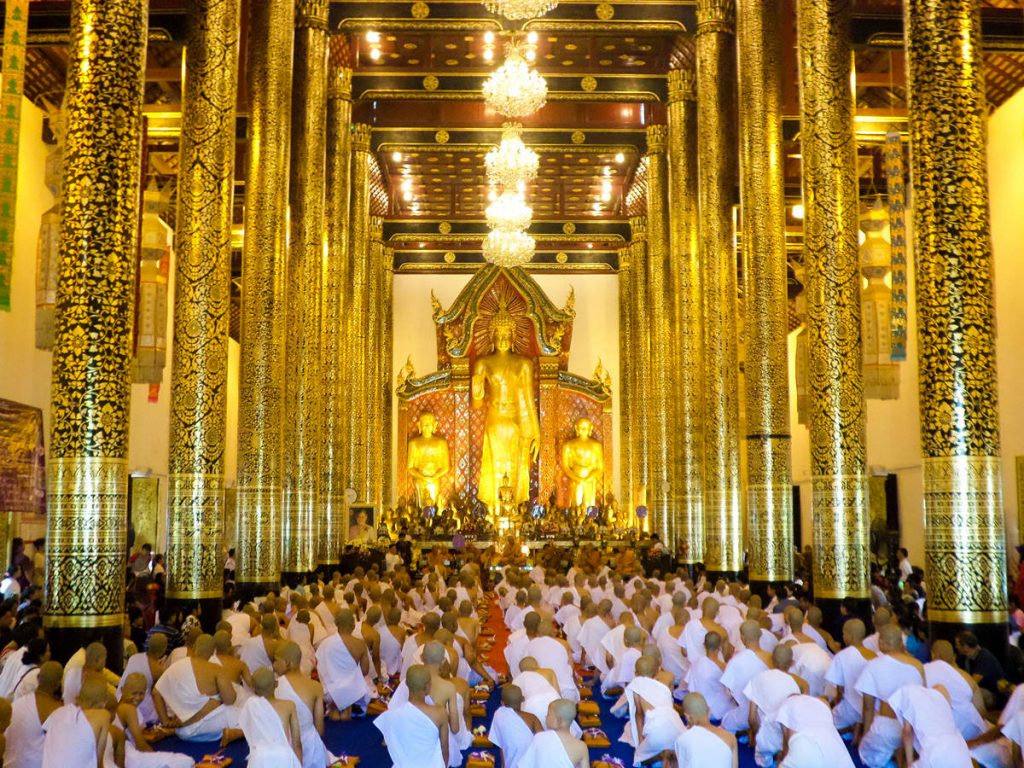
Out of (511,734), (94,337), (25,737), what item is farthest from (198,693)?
(511,734)

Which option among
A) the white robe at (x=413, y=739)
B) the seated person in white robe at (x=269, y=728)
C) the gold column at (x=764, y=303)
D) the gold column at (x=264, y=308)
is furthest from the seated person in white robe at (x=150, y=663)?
the gold column at (x=764, y=303)

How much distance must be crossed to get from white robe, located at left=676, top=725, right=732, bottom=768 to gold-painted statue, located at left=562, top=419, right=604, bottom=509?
21959mm

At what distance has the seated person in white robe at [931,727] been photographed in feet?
18.0

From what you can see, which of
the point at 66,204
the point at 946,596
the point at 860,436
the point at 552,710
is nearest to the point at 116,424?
the point at 66,204

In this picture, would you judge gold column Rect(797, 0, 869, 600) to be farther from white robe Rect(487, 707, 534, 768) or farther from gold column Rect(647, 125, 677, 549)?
gold column Rect(647, 125, 677, 549)

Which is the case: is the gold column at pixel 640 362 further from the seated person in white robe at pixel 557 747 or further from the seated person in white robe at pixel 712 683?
the seated person in white robe at pixel 557 747

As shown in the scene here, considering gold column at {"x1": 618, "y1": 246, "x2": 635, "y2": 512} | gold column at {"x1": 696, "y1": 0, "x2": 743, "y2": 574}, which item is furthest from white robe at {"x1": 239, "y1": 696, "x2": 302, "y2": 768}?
gold column at {"x1": 618, "y1": 246, "x2": 635, "y2": 512}

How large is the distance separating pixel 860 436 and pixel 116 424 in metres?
6.39

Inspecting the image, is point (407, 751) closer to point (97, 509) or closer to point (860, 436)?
point (97, 509)

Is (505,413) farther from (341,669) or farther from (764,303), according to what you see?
(341,669)

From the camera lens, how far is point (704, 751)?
16.6ft

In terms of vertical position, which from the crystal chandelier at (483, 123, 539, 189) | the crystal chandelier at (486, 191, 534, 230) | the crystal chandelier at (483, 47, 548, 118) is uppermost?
the crystal chandelier at (483, 47, 548, 118)

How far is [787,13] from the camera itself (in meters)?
15.8

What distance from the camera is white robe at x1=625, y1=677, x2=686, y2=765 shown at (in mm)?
6059
